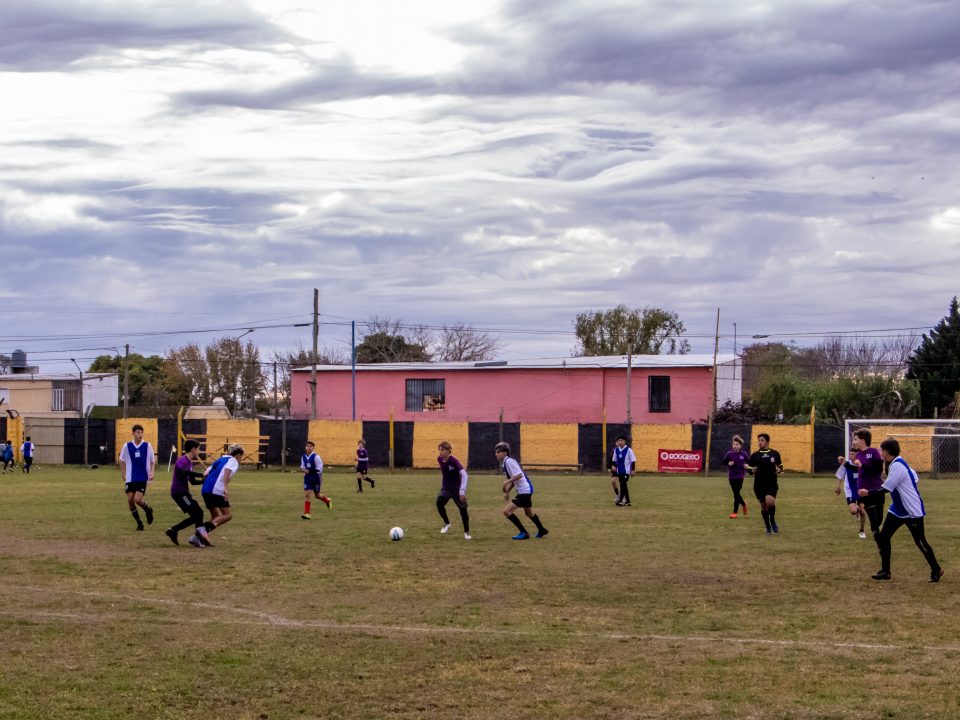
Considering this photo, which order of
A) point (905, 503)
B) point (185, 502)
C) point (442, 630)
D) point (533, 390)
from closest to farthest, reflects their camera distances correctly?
point (442, 630) < point (905, 503) < point (185, 502) < point (533, 390)

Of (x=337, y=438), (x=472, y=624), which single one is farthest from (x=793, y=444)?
(x=472, y=624)

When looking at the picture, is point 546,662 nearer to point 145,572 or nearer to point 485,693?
point 485,693

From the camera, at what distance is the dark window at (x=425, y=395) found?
6444cm

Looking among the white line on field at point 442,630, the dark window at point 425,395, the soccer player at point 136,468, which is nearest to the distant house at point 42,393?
the dark window at point 425,395

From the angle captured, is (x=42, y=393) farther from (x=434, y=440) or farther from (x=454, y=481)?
(x=454, y=481)

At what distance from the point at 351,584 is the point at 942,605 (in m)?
7.04

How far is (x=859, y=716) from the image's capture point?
8203 mm

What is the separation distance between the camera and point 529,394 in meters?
63.8

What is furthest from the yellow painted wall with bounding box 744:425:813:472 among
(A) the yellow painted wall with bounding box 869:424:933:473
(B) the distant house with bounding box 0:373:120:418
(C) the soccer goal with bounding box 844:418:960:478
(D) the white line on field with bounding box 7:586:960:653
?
(B) the distant house with bounding box 0:373:120:418

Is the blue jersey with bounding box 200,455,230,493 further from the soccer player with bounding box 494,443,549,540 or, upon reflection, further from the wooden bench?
the wooden bench

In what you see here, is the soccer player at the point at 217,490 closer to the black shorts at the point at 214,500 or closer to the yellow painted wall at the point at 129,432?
the black shorts at the point at 214,500

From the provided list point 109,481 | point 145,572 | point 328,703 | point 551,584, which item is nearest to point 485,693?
point 328,703

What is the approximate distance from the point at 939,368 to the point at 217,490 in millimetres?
59085

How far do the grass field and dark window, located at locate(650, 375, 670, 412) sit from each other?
126 feet
